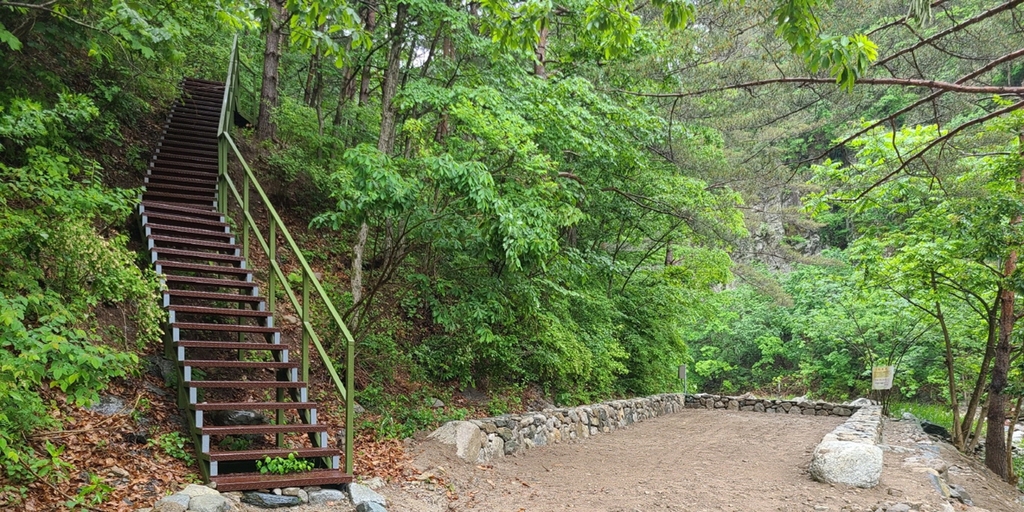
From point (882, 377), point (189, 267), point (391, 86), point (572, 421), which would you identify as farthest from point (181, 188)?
point (882, 377)

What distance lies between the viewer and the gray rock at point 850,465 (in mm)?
6629

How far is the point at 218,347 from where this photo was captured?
210 inches

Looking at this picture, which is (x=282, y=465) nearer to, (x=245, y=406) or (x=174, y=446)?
(x=245, y=406)

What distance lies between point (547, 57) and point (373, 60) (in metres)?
3.39

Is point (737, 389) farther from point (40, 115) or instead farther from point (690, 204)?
point (40, 115)

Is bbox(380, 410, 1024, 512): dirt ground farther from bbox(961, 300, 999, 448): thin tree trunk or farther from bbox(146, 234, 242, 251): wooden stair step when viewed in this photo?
bbox(146, 234, 242, 251): wooden stair step

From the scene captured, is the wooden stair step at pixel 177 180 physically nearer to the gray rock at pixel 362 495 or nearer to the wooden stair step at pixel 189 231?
the wooden stair step at pixel 189 231

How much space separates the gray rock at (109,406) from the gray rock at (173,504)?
131cm

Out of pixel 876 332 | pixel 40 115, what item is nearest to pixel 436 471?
pixel 40 115

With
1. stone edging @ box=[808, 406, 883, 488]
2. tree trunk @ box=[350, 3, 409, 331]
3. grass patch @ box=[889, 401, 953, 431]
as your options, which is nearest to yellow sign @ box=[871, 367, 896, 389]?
grass patch @ box=[889, 401, 953, 431]

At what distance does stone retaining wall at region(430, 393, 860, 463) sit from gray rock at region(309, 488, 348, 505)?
6.76 ft

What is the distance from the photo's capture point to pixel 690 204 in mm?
11734

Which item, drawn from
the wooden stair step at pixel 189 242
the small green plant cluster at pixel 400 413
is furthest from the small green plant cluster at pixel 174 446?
the wooden stair step at pixel 189 242

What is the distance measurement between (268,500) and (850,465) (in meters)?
5.99
